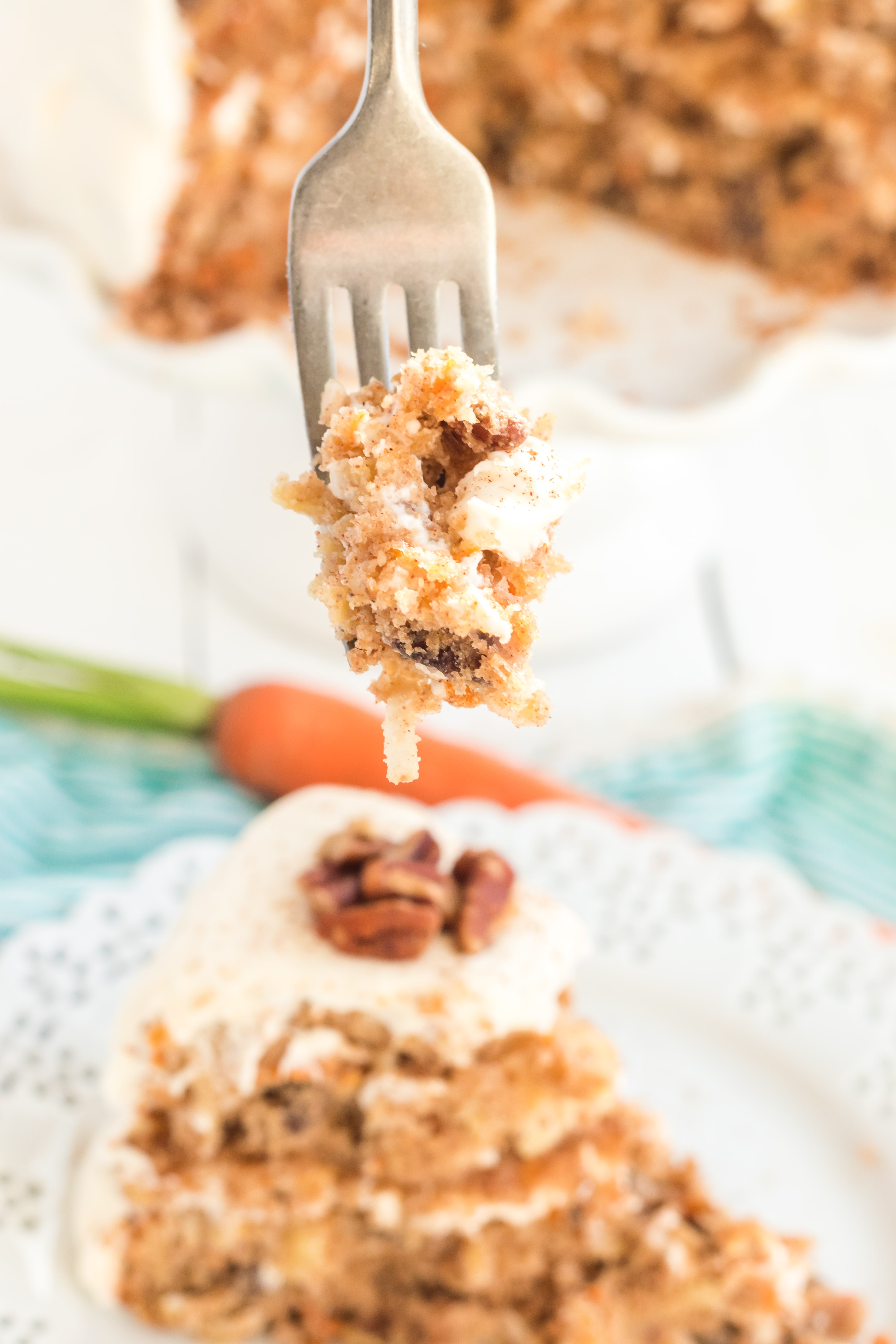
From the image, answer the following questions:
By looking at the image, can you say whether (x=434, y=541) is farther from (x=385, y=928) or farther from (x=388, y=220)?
(x=385, y=928)

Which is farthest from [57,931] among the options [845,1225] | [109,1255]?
[845,1225]

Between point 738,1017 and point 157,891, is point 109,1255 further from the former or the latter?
point 738,1017

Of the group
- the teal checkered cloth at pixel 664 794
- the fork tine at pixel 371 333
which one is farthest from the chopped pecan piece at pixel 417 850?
the teal checkered cloth at pixel 664 794

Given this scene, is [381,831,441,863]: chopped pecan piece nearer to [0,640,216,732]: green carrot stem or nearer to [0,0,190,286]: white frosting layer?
[0,640,216,732]: green carrot stem

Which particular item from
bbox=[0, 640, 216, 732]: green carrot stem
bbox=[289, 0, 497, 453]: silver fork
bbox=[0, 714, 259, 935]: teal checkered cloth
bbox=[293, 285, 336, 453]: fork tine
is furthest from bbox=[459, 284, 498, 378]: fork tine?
bbox=[0, 640, 216, 732]: green carrot stem

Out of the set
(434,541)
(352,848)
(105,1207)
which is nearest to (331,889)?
(352,848)

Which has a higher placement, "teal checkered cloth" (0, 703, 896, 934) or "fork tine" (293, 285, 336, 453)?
"fork tine" (293, 285, 336, 453)
